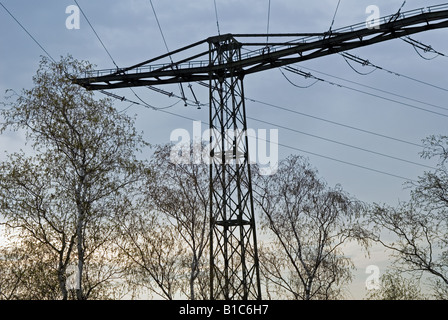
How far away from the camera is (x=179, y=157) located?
1133 inches

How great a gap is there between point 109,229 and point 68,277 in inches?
111

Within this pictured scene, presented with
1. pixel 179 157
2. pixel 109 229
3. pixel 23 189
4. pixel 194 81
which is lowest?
pixel 109 229

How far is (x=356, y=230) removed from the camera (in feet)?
90.9

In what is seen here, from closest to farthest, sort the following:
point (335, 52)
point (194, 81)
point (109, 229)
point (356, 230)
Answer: point (109, 229) → point (335, 52) → point (194, 81) → point (356, 230)

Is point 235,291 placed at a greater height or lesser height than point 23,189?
lesser
